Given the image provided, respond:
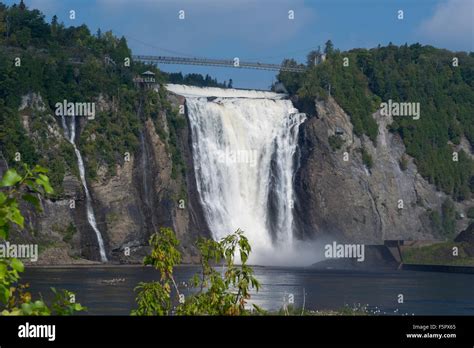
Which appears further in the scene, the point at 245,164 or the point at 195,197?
the point at 245,164

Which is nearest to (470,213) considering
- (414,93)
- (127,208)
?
(414,93)

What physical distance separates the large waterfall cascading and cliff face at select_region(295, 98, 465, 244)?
2398 mm

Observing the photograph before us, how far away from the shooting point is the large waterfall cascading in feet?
383

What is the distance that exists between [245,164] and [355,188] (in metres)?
16.3

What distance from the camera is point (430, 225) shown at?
449 ft

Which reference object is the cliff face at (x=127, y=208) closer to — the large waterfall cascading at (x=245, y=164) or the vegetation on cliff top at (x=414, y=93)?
the large waterfall cascading at (x=245, y=164)

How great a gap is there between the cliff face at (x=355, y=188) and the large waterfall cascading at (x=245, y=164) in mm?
2398

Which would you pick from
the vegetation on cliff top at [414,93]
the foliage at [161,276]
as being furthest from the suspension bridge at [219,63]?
the foliage at [161,276]

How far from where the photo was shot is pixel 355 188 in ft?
425

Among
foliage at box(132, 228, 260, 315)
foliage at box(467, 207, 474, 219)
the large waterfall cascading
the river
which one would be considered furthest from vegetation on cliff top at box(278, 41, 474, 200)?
foliage at box(132, 228, 260, 315)

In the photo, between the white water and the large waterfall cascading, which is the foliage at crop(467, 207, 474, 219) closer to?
the large waterfall cascading

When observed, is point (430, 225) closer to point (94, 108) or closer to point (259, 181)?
point (259, 181)

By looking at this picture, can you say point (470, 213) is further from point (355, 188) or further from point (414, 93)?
point (355, 188)
